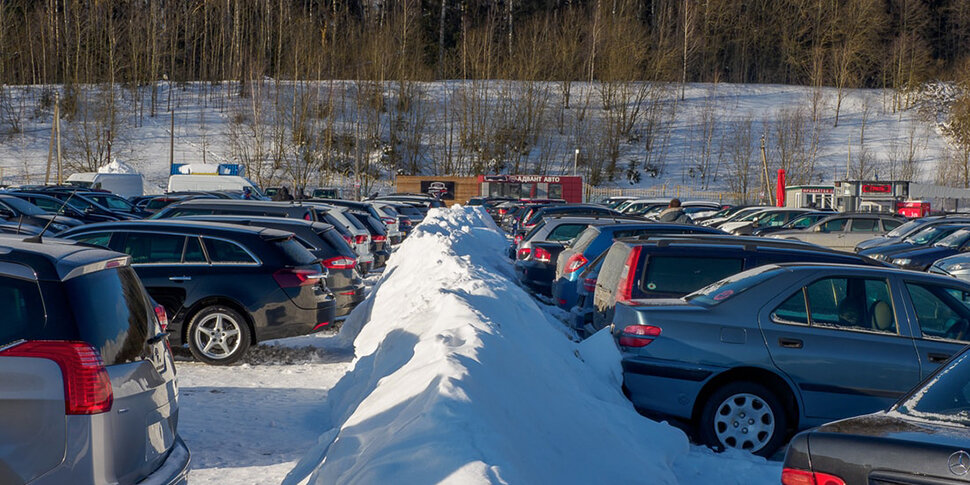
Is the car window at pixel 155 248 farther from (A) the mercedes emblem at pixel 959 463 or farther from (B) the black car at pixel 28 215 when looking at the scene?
(B) the black car at pixel 28 215

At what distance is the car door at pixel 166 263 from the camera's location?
33.2 feet

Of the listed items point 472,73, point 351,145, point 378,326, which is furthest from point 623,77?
point 378,326

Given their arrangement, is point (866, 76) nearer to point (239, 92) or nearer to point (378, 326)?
point (239, 92)

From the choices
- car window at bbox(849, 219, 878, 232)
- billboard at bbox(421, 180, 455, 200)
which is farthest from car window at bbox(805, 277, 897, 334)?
billboard at bbox(421, 180, 455, 200)

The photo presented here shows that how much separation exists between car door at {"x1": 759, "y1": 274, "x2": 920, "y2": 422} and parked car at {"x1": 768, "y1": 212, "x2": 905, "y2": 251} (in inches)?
743

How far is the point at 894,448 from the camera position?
11.3 ft

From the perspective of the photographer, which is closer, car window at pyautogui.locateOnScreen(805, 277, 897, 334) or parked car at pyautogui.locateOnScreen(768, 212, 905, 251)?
car window at pyautogui.locateOnScreen(805, 277, 897, 334)

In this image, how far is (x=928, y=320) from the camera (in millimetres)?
7242

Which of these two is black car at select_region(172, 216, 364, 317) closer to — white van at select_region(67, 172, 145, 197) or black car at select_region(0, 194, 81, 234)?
black car at select_region(0, 194, 81, 234)

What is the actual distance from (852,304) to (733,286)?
95 cm

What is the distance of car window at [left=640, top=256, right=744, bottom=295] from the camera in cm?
915

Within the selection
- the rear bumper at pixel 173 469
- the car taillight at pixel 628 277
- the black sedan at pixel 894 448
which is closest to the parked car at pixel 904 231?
the car taillight at pixel 628 277

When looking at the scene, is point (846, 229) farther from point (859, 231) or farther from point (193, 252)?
point (193, 252)

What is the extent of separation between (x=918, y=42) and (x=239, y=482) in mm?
101586
